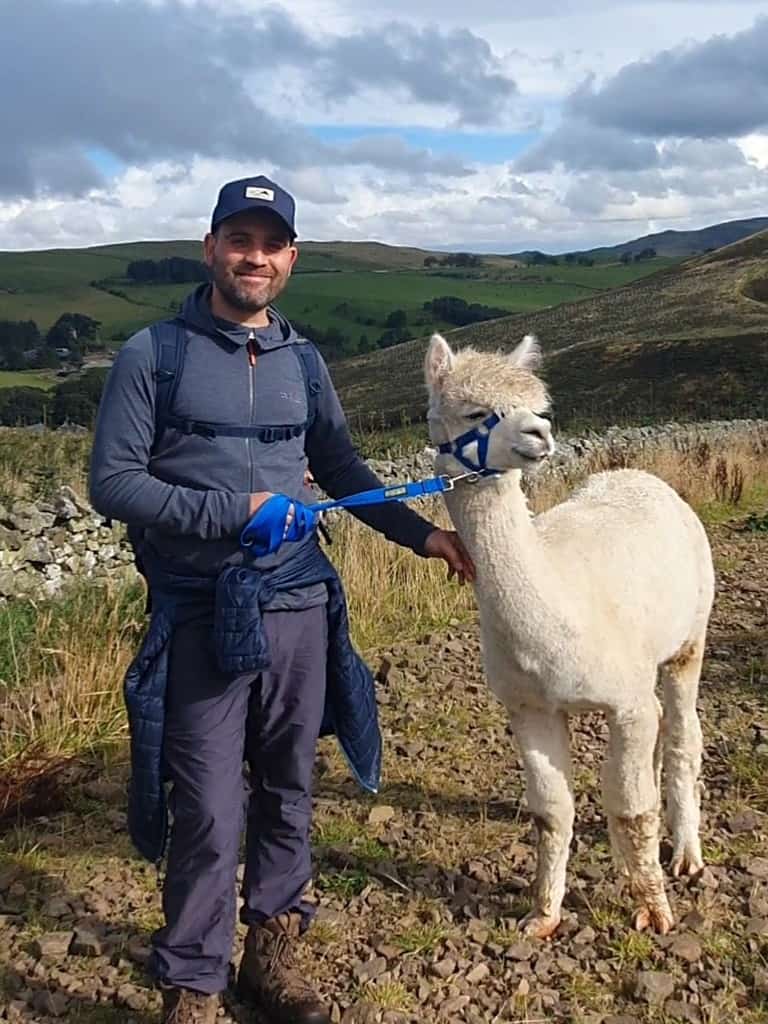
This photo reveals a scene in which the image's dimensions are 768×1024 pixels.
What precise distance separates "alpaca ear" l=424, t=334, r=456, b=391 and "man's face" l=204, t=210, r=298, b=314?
57cm

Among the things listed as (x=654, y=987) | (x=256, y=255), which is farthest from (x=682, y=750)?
(x=256, y=255)

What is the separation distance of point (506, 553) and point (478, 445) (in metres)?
0.41

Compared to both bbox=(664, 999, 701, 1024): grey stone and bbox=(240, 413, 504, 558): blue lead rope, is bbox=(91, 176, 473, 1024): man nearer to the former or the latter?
bbox=(240, 413, 504, 558): blue lead rope

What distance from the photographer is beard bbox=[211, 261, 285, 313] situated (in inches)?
129

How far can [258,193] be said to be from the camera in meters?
3.28

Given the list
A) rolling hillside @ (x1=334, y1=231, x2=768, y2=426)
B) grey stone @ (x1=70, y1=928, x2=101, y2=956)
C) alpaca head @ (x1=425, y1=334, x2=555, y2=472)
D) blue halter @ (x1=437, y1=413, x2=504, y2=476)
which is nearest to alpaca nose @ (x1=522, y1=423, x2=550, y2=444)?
alpaca head @ (x1=425, y1=334, x2=555, y2=472)

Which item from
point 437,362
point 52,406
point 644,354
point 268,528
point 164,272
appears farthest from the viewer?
point 164,272

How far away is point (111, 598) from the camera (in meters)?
7.01

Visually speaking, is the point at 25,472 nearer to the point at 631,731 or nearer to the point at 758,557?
the point at 758,557

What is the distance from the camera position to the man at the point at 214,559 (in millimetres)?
3127

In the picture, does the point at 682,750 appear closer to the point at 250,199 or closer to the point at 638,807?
the point at 638,807

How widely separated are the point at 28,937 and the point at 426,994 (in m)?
1.63

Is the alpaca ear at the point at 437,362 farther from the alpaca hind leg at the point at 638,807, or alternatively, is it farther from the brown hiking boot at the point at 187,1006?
the brown hiking boot at the point at 187,1006

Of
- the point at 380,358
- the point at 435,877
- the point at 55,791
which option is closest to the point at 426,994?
the point at 435,877
